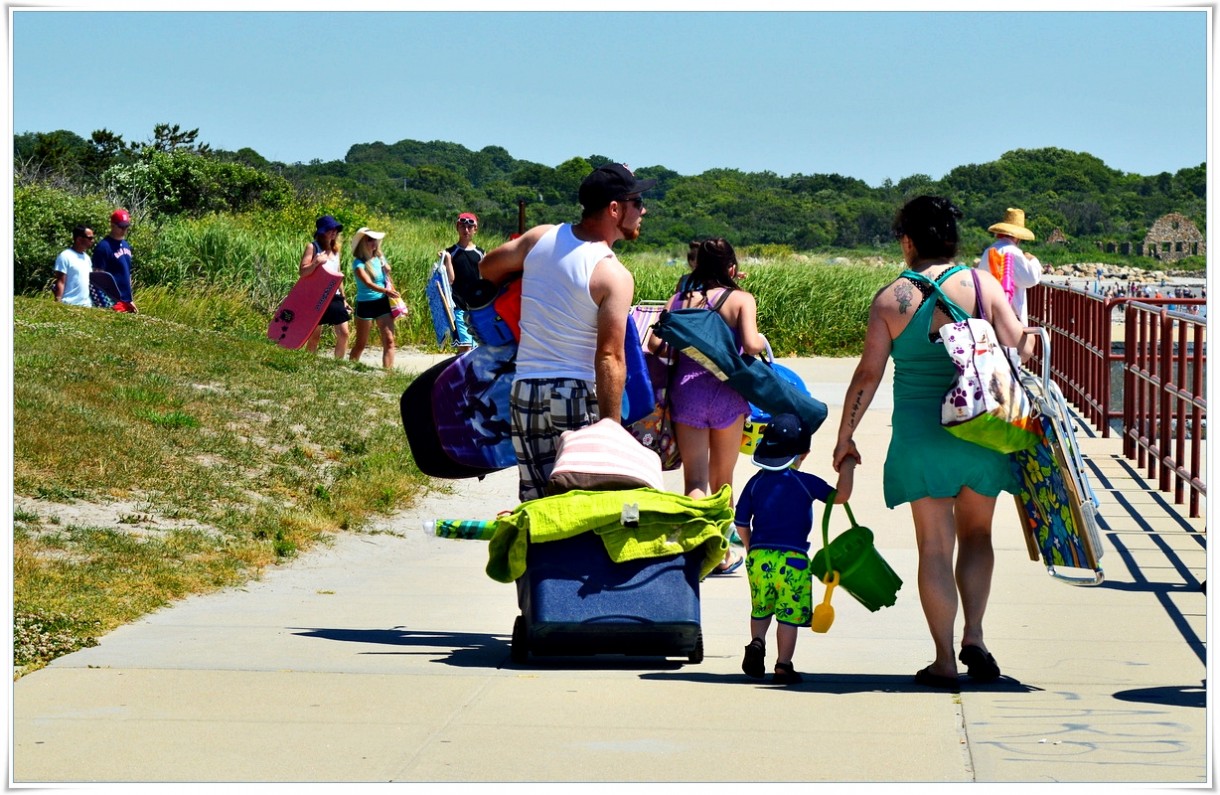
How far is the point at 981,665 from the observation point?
5750 mm

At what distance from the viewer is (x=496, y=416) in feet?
22.1

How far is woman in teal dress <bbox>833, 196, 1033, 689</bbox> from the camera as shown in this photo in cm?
566

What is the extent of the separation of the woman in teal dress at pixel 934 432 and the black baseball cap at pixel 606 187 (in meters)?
1.03

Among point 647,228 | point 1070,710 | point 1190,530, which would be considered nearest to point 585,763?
point 1070,710

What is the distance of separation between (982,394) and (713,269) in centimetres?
247

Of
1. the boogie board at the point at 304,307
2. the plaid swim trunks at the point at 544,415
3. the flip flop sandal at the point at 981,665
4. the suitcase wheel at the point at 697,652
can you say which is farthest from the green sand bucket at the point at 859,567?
the boogie board at the point at 304,307

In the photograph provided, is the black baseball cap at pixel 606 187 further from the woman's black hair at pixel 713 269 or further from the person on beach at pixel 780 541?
the woman's black hair at pixel 713 269

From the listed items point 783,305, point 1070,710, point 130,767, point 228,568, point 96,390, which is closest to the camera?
point 130,767

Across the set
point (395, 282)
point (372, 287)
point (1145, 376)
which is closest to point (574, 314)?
point (1145, 376)

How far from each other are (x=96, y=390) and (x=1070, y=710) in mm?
8017

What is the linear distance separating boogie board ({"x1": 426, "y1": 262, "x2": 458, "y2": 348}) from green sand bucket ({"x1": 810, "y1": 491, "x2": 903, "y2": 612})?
1062 cm

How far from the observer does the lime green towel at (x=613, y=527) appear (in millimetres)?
5836

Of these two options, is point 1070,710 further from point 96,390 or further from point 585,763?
point 96,390

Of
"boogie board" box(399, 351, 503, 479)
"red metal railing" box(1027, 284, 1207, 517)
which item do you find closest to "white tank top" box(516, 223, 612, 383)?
"boogie board" box(399, 351, 503, 479)
